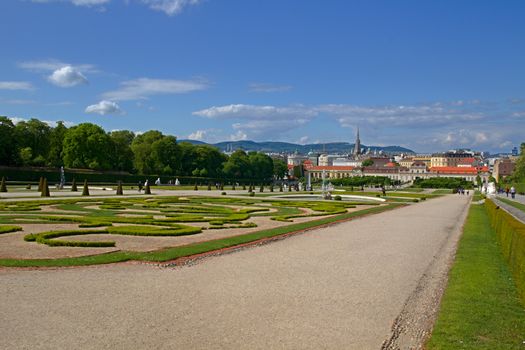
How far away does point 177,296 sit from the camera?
742 cm

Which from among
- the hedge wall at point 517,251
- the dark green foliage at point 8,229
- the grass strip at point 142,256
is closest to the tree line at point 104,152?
the dark green foliage at point 8,229

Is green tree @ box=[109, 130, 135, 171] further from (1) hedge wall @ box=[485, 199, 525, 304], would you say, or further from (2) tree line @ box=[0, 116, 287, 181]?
(1) hedge wall @ box=[485, 199, 525, 304]

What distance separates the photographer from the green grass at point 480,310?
5.86 m

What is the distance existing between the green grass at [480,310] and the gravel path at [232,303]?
256mm

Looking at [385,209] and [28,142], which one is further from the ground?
[28,142]

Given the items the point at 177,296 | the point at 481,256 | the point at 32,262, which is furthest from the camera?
the point at 481,256

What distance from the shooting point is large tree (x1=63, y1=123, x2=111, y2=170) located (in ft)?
215

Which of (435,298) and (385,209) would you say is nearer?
(435,298)

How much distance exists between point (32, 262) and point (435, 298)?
280 inches

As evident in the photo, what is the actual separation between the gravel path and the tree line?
55.8 m

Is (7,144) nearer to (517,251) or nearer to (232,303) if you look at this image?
(232,303)

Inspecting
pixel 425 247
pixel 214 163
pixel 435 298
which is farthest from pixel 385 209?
pixel 214 163

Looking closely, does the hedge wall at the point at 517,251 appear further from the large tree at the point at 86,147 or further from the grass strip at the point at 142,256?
the large tree at the point at 86,147

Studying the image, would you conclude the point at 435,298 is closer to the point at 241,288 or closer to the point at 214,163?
the point at 241,288
